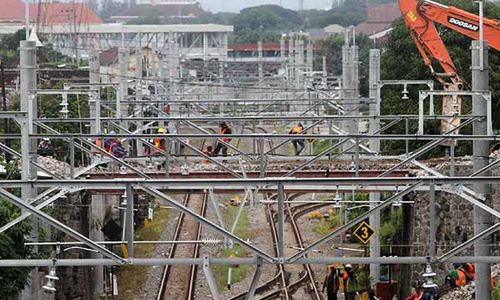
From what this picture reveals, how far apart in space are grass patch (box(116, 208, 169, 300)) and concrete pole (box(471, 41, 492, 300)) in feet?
31.1

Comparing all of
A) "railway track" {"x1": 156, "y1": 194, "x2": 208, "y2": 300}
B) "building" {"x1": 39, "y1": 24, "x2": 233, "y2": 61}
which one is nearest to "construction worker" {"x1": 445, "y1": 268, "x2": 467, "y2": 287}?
"railway track" {"x1": 156, "y1": 194, "x2": 208, "y2": 300}

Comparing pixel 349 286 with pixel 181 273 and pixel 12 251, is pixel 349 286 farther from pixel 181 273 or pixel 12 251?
pixel 12 251

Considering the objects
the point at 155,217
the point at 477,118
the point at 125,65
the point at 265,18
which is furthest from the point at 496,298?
the point at 265,18

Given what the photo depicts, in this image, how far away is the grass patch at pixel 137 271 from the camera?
2094 centimetres

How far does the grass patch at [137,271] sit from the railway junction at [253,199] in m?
0.04

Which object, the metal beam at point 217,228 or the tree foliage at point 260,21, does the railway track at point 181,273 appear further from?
the tree foliage at point 260,21

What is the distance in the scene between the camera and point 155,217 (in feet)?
96.5

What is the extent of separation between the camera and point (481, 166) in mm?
11859

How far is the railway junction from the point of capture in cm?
997

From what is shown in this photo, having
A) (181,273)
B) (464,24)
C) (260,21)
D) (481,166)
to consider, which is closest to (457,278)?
(464,24)

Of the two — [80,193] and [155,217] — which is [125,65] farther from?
[80,193]

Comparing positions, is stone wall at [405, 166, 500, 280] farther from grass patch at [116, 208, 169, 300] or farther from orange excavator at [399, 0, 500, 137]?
grass patch at [116, 208, 169, 300]

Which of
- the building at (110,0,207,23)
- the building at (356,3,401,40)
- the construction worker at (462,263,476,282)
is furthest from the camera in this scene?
the building at (110,0,207,23)

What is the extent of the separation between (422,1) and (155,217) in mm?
10258
